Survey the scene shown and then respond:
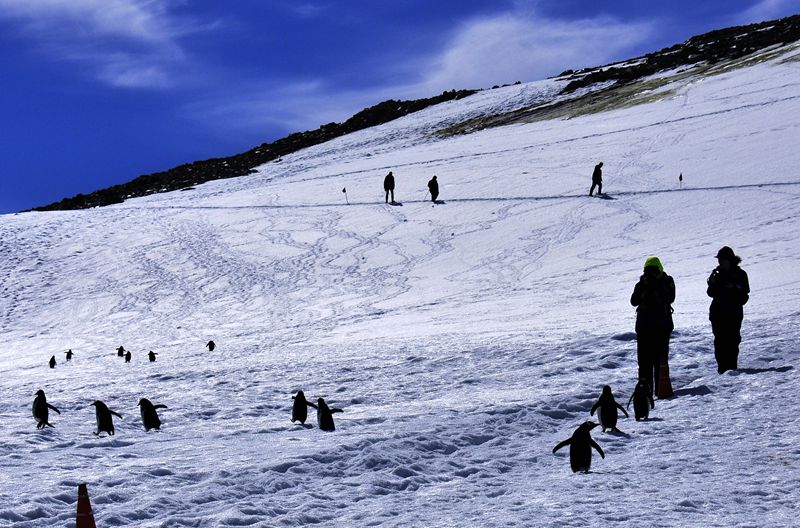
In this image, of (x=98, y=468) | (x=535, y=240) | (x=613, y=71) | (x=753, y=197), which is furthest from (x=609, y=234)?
(x=613, y=71)

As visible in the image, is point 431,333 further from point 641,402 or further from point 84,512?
point 84,512

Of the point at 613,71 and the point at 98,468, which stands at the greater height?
the point at 613,71

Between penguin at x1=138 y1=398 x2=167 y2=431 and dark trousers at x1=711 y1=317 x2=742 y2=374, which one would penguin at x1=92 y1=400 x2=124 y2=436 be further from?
dark trousers at x1=711 y1=317 x2=742 y2=374

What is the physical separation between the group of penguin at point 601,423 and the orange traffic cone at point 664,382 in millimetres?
200

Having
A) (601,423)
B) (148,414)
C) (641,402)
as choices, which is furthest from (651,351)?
(148,414)

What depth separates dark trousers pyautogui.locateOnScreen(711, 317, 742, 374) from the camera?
31.2ft

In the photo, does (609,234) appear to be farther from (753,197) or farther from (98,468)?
(98,468)

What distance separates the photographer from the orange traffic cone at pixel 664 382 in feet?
29.3

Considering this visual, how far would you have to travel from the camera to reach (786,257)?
17562mm

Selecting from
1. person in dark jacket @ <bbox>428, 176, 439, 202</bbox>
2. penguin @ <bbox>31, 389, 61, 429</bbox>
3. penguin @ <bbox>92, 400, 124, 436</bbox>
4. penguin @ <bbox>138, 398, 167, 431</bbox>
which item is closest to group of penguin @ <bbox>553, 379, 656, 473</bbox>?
penguin @ <bbox>138, 398, 167, 431</bbox>

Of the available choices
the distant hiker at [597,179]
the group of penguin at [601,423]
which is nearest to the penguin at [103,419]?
the group of penguin at [601,423]

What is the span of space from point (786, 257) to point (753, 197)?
262 inches

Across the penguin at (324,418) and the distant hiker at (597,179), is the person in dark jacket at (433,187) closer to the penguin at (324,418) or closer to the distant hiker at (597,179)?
the distant hiker at (597,179)

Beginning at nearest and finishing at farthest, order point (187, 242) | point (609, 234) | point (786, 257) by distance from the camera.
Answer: point (786, 257) < point (609, 234) < point (187, 242)
